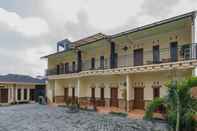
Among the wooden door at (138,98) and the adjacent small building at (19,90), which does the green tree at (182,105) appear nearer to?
the wooden door at (138,98)

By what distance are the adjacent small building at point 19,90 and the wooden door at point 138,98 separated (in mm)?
17618

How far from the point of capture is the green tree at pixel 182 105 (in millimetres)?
9984

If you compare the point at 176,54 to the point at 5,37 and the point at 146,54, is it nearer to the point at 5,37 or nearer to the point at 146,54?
the point at 146,54

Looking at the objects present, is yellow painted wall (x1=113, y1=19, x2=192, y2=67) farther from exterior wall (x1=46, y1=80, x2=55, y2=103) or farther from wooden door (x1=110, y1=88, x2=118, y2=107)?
exterior wall (x1=46, y1=80, x2=55, y2=103)

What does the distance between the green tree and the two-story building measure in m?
5.10

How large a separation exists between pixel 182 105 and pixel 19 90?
2597 cm

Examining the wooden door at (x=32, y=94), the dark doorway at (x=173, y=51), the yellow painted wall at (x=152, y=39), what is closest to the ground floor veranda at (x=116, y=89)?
the dark doorway at (x=173, y=51)

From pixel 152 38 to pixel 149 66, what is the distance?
2913 millimetres

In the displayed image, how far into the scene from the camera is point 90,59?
25031mm

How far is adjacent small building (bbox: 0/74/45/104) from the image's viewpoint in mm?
30045

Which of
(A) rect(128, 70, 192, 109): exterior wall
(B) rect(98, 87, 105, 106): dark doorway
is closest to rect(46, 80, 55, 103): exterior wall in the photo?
(B) rect(98, 87, 105, 106): dark doorway

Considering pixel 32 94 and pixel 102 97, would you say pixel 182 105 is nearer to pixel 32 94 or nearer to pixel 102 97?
pixel 102 97

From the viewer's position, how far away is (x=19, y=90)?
1248 inches

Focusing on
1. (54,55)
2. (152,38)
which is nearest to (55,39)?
(54,55)
